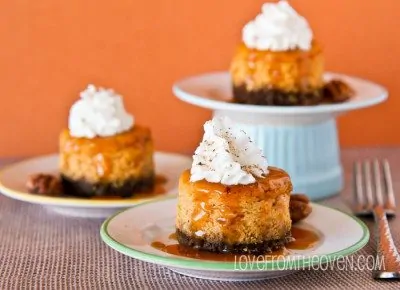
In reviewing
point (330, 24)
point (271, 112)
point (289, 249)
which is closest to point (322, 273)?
→ point (289, 249)

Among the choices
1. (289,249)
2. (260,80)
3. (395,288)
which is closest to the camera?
(395,288)

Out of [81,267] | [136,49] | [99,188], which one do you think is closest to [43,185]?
[99,188]

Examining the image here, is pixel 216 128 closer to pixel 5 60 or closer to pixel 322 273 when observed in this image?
pixel 322 273

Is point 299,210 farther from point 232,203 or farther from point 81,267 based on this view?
point 81,267

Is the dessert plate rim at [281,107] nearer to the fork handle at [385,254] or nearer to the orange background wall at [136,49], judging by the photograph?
the fork handle at [385,254]

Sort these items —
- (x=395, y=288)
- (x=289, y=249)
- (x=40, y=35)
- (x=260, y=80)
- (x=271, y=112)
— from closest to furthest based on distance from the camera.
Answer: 1. (x=395, y=288)
2. (x=289, y=249)
3. (x=271, y=112)
4. (x=260, y=80)
5. (x=40, y=35)

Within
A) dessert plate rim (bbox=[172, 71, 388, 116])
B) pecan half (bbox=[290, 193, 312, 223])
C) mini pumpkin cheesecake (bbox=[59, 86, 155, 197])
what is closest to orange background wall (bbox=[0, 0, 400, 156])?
dessert plate rim (bbox=[172, 71, 388, 116])

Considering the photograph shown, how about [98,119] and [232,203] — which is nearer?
[232,203]
